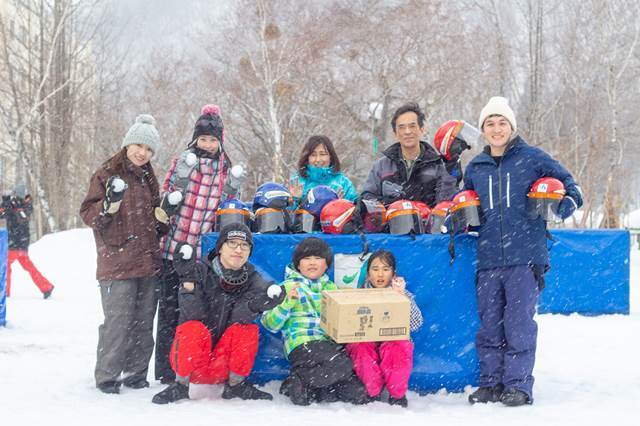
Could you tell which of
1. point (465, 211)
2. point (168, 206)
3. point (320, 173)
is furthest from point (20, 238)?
point (465, 211)

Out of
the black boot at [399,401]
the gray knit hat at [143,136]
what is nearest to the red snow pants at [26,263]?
the gray knit hat at [143,136]

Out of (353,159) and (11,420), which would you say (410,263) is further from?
(353,159)

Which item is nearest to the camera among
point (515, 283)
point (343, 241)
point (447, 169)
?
point (515, 283)

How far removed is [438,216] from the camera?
5059 mm

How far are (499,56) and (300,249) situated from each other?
64.9 feet

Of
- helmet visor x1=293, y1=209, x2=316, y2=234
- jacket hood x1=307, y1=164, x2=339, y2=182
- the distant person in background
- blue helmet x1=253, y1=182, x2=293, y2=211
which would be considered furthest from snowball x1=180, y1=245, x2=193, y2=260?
the distant person in background

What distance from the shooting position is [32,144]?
2712 cm

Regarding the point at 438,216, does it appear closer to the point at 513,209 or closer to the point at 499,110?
the point at 513,209

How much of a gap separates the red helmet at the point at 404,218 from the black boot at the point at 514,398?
1.33 metres

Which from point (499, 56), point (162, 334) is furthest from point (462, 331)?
point (499, 56)

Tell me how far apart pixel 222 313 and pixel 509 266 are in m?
2.10

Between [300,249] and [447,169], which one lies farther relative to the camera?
[447,169]

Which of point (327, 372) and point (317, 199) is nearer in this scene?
point (327, 372)

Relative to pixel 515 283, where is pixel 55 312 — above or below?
below
